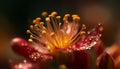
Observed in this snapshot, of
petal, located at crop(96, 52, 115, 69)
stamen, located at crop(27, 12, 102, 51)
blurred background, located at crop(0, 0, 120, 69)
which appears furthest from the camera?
blurred background, located at crop(0, 0, 120, 69)

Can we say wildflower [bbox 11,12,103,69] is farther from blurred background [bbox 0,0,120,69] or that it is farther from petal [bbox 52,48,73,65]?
blurred background [bbox 0,0,120,69]

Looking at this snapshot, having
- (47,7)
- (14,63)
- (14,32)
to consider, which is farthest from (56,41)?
(47,7)

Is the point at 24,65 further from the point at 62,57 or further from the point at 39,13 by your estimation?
the point at 39,13

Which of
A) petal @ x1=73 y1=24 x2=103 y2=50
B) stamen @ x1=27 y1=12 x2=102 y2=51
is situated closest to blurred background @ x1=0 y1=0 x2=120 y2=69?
stamen @ x1=27 y1=12 x2=102 y2=51

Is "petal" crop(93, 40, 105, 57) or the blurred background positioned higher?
"petal" crop(93, 40, 105, 57)

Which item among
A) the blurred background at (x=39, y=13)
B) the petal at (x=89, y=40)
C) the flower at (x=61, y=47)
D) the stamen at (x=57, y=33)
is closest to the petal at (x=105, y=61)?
the flower at (x=61, y=47)

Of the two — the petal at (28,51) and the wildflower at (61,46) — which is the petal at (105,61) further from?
the petal at (28,51)

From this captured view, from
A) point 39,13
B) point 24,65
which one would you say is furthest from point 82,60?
point 39,13
